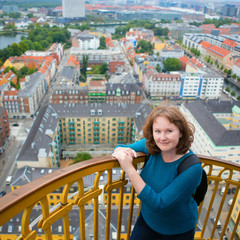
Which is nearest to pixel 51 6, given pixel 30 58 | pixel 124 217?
pixel 30 58

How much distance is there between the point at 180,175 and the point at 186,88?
100 ft

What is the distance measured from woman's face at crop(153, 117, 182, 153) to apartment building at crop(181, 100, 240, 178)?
45.9 feet

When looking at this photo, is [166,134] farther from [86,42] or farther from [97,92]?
[86,42]

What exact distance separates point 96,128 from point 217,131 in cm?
854

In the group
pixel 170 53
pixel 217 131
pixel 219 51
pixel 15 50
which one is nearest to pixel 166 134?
pixel 217 131

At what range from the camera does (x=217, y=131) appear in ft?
52.7

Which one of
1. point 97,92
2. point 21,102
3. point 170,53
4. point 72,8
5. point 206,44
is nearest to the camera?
point 21,102

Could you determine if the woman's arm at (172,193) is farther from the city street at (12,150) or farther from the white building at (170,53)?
the white building at (170,53)

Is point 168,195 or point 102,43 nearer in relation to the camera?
point 168,195

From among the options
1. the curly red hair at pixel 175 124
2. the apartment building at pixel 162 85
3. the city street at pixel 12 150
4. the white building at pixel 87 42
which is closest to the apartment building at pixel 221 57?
the apartment building at pixel 162 85

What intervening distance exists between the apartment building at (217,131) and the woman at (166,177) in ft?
45.4

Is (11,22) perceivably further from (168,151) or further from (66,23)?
(168,151)

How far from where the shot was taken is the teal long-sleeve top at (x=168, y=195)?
6.75ft

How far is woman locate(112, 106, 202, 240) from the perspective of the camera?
206 centimetres
